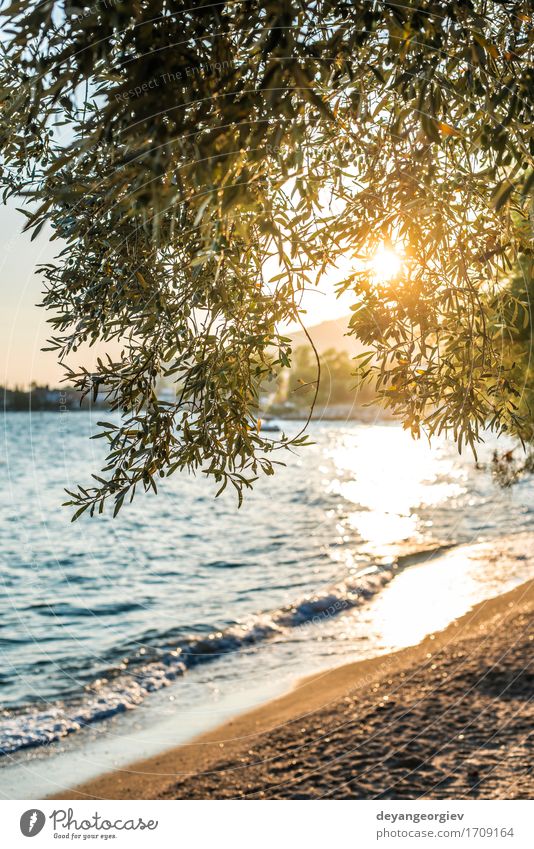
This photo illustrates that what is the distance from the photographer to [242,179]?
3359 mm

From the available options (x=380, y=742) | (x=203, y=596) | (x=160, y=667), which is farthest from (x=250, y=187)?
(x=203, y=596)

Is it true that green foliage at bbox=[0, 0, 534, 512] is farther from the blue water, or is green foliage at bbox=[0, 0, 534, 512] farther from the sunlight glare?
the blue water

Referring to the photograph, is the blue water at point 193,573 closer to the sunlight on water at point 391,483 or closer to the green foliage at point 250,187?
the sunlight on water at point 391,483

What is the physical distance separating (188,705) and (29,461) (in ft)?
141

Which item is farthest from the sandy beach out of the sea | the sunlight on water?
the sunlight on water

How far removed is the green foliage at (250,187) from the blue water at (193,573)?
7672 millimetres

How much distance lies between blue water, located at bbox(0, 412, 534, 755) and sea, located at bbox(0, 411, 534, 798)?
0.21ft

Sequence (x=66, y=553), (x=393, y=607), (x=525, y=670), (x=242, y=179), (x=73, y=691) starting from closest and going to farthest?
(x=242, y=179)
(x=525, y=670)
(x=73, y=691)
(x=393, y=607)
(x=66, y=553)

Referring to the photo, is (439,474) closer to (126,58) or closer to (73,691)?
→ (73,691)

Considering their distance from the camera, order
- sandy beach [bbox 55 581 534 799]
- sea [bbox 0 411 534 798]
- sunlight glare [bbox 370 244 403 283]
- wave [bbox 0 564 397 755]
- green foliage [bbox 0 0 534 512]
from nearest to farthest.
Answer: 1. green foliage [bbox 0 0 534 512]
2. sunlight glare [bbox 370 244 403 283]
3. sandy beach [bbox 55 581 534 799]
4. wave [bbox 0 564 397 755]
5. sea [bbox 0 411 534 798]

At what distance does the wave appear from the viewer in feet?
36.0

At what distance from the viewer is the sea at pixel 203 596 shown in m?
11.2

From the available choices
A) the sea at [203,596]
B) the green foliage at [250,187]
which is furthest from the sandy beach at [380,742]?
the green foliage at [250,187]

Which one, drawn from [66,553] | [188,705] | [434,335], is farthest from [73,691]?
[66,553]
